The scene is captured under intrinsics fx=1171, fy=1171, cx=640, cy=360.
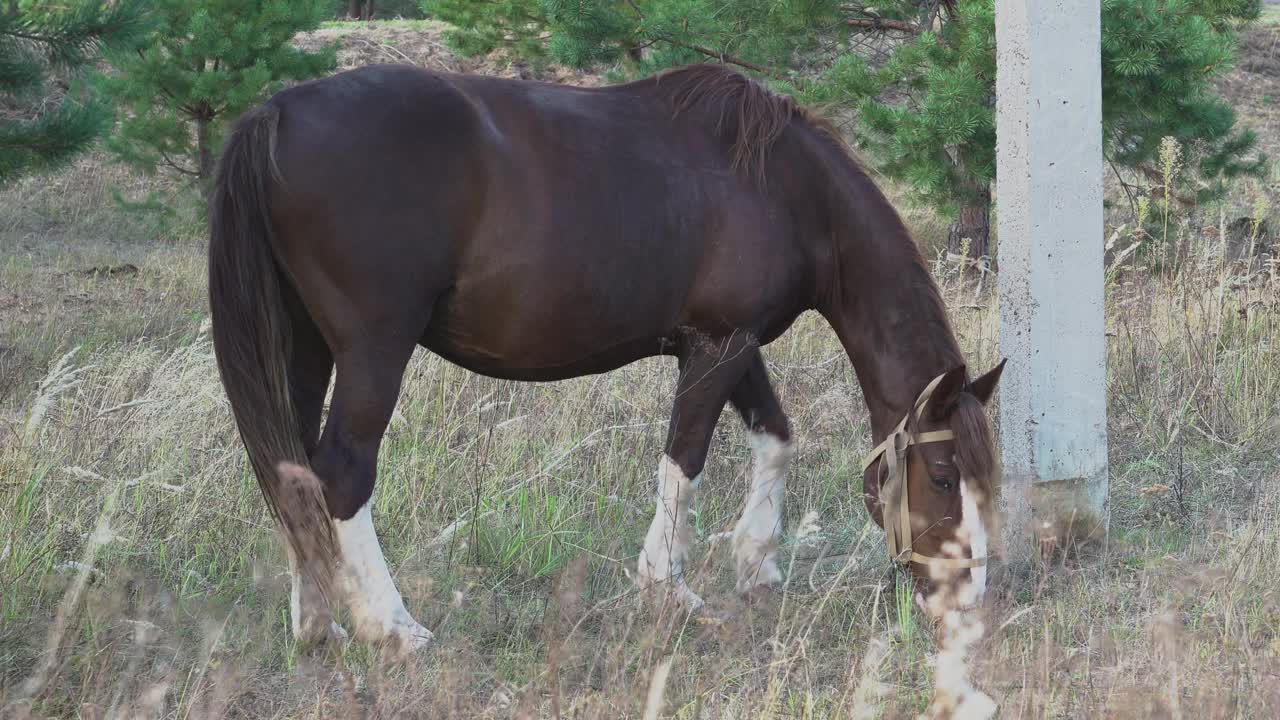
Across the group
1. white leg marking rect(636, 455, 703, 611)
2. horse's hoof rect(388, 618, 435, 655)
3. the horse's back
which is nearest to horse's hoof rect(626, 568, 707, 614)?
white leg marking rect(636, 455, 703, 611)

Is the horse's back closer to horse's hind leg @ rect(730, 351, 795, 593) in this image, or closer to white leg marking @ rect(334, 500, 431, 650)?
horse's hind leg @ rect(730, 351, 795, 593)

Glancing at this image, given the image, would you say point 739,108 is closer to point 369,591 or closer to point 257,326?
point 257,326

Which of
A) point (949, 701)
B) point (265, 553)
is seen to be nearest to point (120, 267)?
point (265, 553)

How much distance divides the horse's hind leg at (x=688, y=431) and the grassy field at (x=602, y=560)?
17cm

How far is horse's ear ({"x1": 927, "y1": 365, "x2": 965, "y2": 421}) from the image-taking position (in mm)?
3277

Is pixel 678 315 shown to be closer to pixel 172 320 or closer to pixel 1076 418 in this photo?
pixel 1076 418

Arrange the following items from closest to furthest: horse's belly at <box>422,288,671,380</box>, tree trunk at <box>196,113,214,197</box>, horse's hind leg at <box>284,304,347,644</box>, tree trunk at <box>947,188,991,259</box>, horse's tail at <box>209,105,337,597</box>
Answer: horse's tail at <box>209,105,337,597</box>, horse's hind leg at <box>284,304,347,644</box>, horse's belly at <box>422,288,671,380</box>, tree trunk at <box>947,188,991,259</box>, tree trunk at <box>196,113,214,197</box>

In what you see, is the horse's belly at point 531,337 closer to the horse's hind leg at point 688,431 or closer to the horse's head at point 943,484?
the horse's hind leg at point 688,431

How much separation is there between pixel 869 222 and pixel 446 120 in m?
1.36

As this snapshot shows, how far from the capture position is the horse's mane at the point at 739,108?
3.67 m

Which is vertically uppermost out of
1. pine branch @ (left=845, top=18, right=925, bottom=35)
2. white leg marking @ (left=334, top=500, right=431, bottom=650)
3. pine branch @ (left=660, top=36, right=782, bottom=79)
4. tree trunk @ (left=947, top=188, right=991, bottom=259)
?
pine branch @ (left=845, top=18, right=925, bottom=35)

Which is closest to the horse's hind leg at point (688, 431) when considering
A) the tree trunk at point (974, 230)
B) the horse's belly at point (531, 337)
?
the horse's belly at point (531, 337)

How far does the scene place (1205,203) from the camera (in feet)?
26.6

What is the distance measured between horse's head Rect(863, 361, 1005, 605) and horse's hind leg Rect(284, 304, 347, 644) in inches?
64.9
